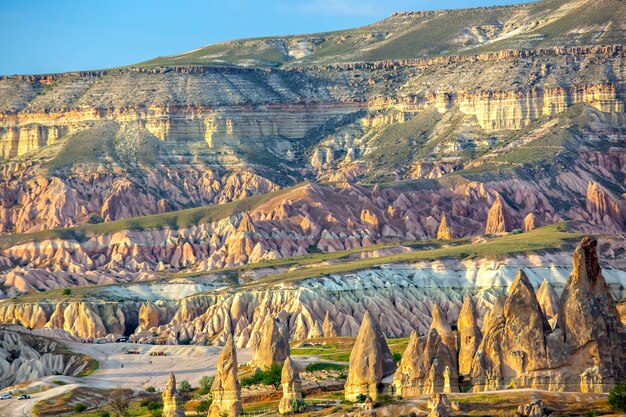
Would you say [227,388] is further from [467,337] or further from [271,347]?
[271,347]

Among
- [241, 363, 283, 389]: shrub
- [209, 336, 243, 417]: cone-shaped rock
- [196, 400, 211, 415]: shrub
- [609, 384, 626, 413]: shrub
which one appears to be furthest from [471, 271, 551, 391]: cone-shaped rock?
[241, 363, 283, 389]: shrub

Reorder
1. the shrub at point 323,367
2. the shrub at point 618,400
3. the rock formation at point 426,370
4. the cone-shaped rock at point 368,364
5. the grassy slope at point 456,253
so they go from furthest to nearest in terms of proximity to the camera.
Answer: the grassy slope at point 456,253 < the shrub at point 323,367 < the cone-shaped rock at point 368,364 < the rock formation at point 426,370 < the shrub at point 618,400

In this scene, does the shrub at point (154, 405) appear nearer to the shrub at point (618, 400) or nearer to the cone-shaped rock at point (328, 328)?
the shrub at point (618, 400)

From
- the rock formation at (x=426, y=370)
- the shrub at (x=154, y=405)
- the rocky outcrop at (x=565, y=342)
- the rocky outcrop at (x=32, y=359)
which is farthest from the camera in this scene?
the rocky outcrop at (x=32, y=359)

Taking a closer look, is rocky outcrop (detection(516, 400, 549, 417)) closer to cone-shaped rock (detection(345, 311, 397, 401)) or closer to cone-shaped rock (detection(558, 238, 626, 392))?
cone-shaped rock (detection(558, 238, 626, 392))

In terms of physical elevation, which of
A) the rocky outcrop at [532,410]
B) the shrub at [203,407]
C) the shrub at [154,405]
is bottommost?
the rocky outcrop at [532,410]

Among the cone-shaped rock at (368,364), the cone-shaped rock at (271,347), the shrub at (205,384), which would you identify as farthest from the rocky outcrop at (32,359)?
the cone-shaped rock at (368,364)

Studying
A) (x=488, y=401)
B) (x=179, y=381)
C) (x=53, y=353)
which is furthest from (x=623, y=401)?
(x=53, y=353)
